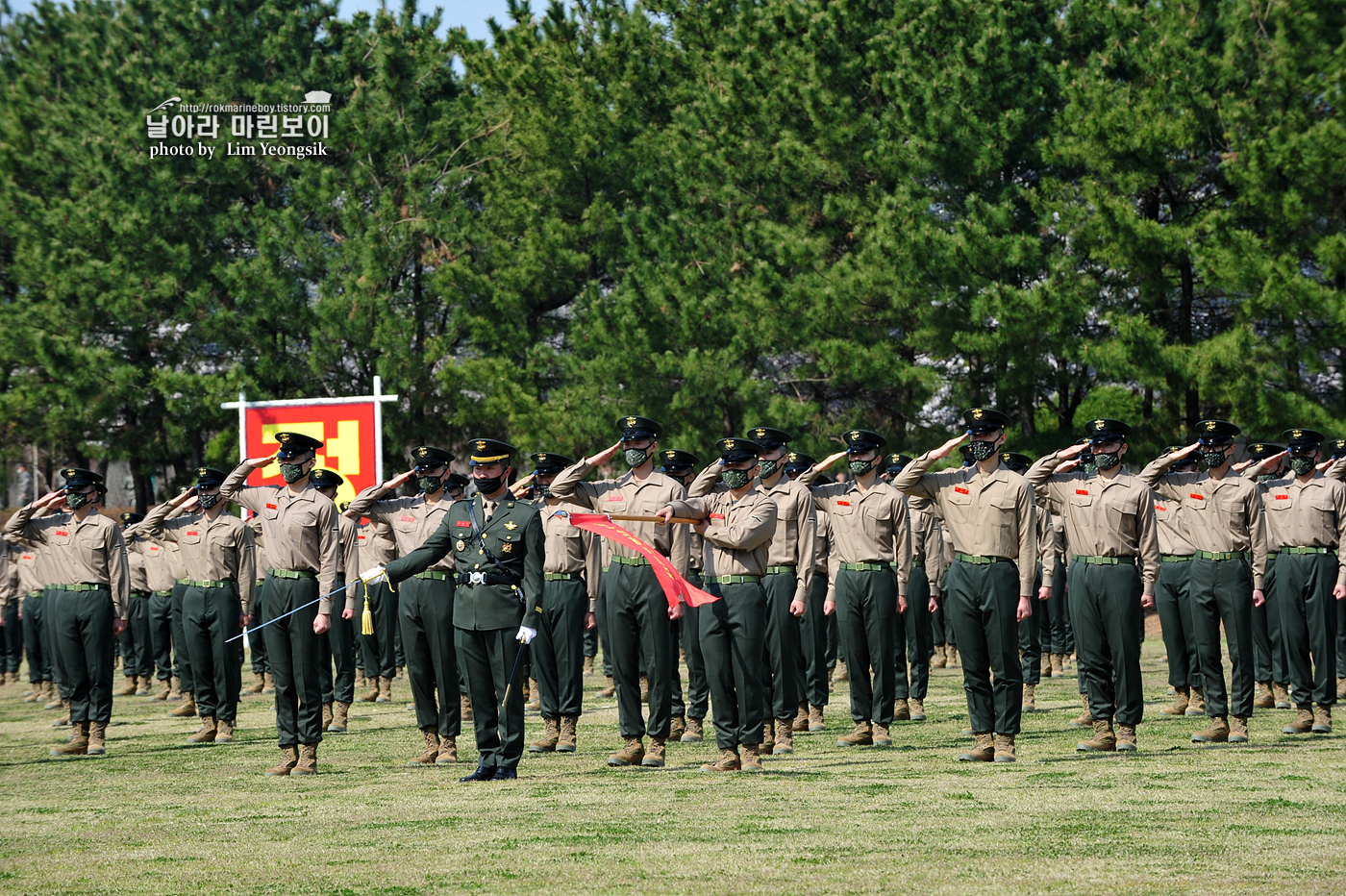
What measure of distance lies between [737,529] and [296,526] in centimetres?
388

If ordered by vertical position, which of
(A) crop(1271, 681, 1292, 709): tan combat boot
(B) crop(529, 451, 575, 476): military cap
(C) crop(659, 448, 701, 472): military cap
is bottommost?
(A) crop(1271, 681, 1292, 709): tan combat boot

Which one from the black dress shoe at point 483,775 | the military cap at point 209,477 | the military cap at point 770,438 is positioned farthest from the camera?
the military cap at point 209,477

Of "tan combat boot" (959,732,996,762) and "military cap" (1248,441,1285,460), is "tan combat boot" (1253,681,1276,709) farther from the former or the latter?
"tan combat boot" (959,732,996,762)

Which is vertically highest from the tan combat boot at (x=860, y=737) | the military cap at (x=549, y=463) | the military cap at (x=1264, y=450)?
the military cap at (x=549, y=463)

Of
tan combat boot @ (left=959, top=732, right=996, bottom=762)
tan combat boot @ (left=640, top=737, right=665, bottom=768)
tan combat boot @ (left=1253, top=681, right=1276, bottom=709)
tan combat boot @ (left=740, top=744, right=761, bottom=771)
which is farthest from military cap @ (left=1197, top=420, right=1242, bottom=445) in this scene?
tan combat boot @ (left=640, top=737, right=665, bottom=768)

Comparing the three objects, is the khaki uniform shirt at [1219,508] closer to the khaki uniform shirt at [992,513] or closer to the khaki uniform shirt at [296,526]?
the khaki uniform shirt at [992,513]

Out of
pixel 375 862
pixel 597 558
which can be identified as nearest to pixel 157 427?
pixel 597 558

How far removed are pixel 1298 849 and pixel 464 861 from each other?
165 inches

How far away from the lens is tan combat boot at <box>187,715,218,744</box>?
14312mm

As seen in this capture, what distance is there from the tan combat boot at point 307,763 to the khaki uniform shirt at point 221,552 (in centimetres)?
352

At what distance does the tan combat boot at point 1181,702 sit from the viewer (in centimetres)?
1408

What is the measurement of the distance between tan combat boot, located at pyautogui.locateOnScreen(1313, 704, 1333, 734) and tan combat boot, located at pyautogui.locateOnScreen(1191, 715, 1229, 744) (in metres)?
0.99

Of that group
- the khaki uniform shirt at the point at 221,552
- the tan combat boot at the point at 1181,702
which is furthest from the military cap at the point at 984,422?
the khaki uniform shirt at the point at 221,552

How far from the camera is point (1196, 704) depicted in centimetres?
1469
